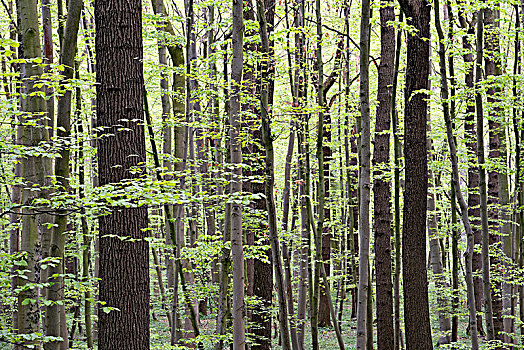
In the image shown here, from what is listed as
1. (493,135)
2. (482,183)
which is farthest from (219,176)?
(493,135)

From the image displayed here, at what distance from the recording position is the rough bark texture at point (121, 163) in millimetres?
4461

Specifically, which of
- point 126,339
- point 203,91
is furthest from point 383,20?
point 126,339

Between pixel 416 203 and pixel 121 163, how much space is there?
465 cm

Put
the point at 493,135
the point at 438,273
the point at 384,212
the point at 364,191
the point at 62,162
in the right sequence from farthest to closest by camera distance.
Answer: the point at 438,273
the point at 493,135
the point at 384,212
the point at 62,162
the point at 364,191

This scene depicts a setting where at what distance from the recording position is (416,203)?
23.7 feet

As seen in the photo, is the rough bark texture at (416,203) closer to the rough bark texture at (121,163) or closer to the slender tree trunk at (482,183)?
the slender tree trunk at (482,183)

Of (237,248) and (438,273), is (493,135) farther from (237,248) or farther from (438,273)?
(237,248)

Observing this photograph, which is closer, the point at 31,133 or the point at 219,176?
the point at 31,133

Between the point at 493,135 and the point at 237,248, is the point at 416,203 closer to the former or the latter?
the point at 237,248

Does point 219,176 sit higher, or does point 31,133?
point 31,133

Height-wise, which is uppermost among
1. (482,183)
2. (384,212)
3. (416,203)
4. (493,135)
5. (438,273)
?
(493,135)

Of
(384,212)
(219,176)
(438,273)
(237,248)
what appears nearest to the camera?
(237,248)

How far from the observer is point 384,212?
793cm

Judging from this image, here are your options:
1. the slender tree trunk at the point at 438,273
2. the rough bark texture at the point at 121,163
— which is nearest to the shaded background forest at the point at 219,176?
the rough bark texture at the point at 121,163
